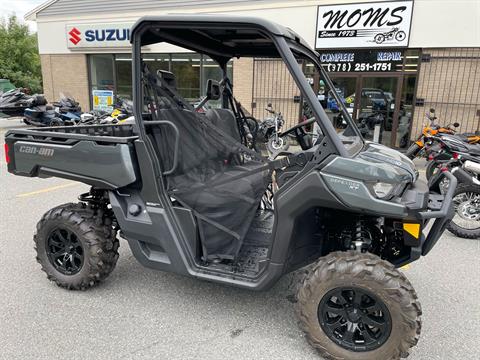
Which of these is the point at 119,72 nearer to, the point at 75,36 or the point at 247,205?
the point at 75,36

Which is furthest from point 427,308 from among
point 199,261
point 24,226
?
point 24,226

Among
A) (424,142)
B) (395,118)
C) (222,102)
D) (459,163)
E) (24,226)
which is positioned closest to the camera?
(222,102)

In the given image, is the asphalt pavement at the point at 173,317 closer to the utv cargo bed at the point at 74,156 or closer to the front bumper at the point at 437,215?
the front bumper at the point at 437,215

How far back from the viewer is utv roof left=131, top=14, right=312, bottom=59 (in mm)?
2369

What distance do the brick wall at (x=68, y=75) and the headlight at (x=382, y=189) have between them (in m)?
16.2

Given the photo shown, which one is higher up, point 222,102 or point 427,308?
point 222,102

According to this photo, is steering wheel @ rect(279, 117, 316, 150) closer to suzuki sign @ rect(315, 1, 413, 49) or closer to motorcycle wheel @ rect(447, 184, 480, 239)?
motorcycle wheel @ rect(447, 184, 480, 239)

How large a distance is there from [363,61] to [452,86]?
253cm

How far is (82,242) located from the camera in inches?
123

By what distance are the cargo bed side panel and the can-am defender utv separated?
0.4 inches

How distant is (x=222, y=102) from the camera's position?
395cm

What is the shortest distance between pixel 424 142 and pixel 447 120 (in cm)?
470

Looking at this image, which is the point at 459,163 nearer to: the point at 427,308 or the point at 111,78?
the point at 427,308

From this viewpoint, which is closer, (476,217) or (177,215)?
(177,215)
